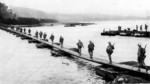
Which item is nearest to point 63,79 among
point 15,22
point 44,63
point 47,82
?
point 47,82

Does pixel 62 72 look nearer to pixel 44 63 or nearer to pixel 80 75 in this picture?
pixel 80 75

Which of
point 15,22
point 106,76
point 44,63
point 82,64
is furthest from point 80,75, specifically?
point 15,22

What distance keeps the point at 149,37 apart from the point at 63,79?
44.6 metres

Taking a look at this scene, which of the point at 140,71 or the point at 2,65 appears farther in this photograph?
the point at 2,65

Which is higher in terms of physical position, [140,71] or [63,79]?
[140,71]

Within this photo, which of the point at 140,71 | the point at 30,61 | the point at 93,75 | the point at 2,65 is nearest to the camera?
the point at 140,71

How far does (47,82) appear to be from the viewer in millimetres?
18828

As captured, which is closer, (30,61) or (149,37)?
(30,61)

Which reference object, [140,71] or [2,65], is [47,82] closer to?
[140,71]

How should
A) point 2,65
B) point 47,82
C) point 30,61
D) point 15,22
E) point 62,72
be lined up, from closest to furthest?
point 47,82, point 62,72, point 2,65, point 30,61, point 15,22

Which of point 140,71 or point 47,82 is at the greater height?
point 140,71

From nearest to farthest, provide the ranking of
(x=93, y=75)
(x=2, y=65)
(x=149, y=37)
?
(x=93, y=75) < (x=2, y=65) < (x=149, y=37)

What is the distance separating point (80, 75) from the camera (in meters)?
21.0

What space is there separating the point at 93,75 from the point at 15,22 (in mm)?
158035
